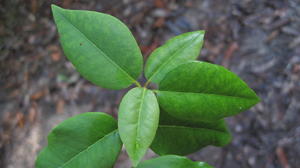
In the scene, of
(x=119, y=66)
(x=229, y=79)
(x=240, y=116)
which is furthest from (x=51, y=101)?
(x=229, y=79)

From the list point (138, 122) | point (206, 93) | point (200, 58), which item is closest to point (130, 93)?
point (138, 122)

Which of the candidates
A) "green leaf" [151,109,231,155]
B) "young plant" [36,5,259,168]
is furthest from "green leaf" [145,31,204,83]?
"green leaf" [151,109,231,155]

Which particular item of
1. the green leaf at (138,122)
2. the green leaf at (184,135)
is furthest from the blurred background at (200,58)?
the green leaf at (138,122)

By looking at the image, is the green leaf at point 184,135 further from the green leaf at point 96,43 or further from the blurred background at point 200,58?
the blurred background at point 200,58

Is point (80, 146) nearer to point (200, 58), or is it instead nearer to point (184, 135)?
point (184, 135)

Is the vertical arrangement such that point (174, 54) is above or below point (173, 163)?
above
